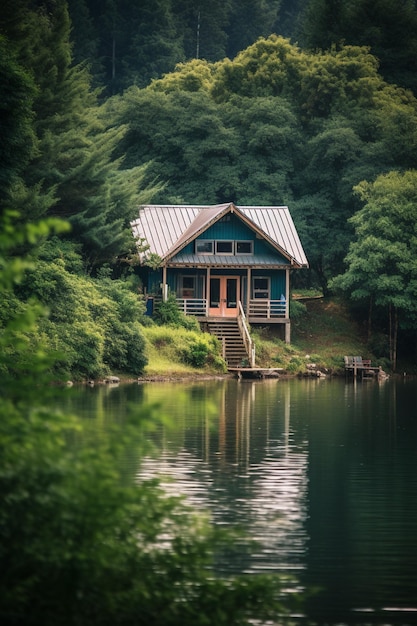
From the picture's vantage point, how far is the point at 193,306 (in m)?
58.8

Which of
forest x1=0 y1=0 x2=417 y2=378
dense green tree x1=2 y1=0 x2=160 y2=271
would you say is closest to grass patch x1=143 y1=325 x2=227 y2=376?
forest x1=0 y1=0 x2=417 y2=378

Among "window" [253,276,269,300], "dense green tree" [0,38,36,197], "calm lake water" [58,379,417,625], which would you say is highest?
"dense green tree" [0,38,36,197]

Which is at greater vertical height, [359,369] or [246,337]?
[246,337]

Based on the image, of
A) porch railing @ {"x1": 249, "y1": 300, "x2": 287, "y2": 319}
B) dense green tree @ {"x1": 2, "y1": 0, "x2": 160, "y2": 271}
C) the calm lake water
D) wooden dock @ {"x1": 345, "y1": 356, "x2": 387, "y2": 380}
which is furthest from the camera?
porch railing @ {"x1": 249, "y1": 300, "x2": 287, "y2": 319}

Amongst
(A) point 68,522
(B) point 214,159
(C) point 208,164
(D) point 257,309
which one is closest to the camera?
(A) point 68,522

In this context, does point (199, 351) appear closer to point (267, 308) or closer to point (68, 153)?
point (267, 308)

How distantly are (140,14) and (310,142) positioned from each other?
142ft

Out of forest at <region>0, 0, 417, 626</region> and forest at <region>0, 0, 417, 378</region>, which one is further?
forest at <region>0, 0, 417, 378</region>

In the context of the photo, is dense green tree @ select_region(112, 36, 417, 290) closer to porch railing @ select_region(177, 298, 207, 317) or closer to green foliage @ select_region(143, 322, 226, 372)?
porch railing @ select_region(177, 298, 207, 317)

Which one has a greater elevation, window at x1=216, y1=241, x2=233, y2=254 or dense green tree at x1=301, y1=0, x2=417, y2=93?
dense green tree at x1=301, y1=0, x2=417, y2=93

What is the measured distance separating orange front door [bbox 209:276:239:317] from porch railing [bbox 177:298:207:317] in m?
0.88

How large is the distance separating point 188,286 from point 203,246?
1876 mm

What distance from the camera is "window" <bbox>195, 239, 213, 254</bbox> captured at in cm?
5922

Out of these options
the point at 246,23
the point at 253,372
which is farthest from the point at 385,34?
the point at 246,23
